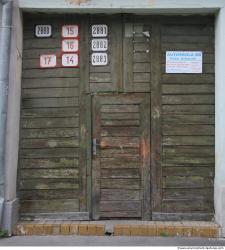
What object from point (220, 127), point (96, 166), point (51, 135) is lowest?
point (96, 166)

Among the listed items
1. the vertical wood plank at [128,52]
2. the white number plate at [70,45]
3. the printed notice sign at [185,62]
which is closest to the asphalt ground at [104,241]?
the vertical wood plank at [128,52]

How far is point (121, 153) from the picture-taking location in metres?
6.55

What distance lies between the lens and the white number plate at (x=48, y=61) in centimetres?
661

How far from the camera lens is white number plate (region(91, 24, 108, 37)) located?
6.60 metres

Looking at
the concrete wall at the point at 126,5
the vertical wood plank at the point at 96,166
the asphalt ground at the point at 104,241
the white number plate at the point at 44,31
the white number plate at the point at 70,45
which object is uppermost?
the concrete wall at the point at 126,5

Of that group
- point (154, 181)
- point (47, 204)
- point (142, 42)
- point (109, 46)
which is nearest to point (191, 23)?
point (142, 42)

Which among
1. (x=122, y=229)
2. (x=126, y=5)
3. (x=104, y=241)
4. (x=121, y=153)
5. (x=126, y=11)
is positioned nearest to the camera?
(x=104, y=241)

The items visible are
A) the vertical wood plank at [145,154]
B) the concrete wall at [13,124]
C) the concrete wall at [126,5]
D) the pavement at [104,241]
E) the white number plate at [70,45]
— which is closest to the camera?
the pavement at [104,241]

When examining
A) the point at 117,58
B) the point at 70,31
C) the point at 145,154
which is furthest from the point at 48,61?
the point at 145,154

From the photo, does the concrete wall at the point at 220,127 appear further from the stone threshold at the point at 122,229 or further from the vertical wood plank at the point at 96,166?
the vertical wood plank at the point at 96,166

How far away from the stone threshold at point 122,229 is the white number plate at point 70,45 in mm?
2236

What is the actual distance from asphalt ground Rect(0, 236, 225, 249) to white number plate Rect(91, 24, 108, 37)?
2.59 meters

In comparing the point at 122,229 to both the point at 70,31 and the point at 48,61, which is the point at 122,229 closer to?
the point at 48,61

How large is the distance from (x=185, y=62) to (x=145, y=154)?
1.30 meters
